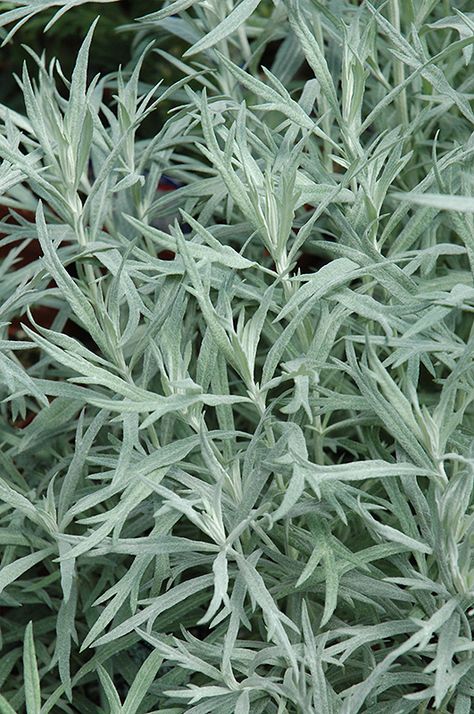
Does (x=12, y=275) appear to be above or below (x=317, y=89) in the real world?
below

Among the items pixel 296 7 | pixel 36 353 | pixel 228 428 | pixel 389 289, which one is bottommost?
pixel 36 353

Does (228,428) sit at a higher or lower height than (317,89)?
lower

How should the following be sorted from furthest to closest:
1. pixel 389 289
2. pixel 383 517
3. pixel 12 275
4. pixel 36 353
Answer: pixel 36 353 < pixel 12 275 < pixel 383 517 < pixel 389 289

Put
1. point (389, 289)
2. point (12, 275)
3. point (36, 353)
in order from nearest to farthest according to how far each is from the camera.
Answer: point (389, 289) < point (12, 275) < point (36, 353)

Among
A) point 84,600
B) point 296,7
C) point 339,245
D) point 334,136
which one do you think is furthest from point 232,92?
point 84,600

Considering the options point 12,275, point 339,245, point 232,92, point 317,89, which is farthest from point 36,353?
point 339,245

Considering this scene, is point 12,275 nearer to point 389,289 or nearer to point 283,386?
point 283,386

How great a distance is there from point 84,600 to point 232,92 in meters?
0.54

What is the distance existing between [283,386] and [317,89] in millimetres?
330

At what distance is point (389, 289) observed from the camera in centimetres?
66

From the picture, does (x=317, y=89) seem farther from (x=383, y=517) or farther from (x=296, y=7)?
(x=383, y=517)

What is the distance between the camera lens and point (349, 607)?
755 mm

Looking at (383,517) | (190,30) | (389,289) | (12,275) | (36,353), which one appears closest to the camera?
(389,289)

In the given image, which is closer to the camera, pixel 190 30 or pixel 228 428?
pixel 228 428
